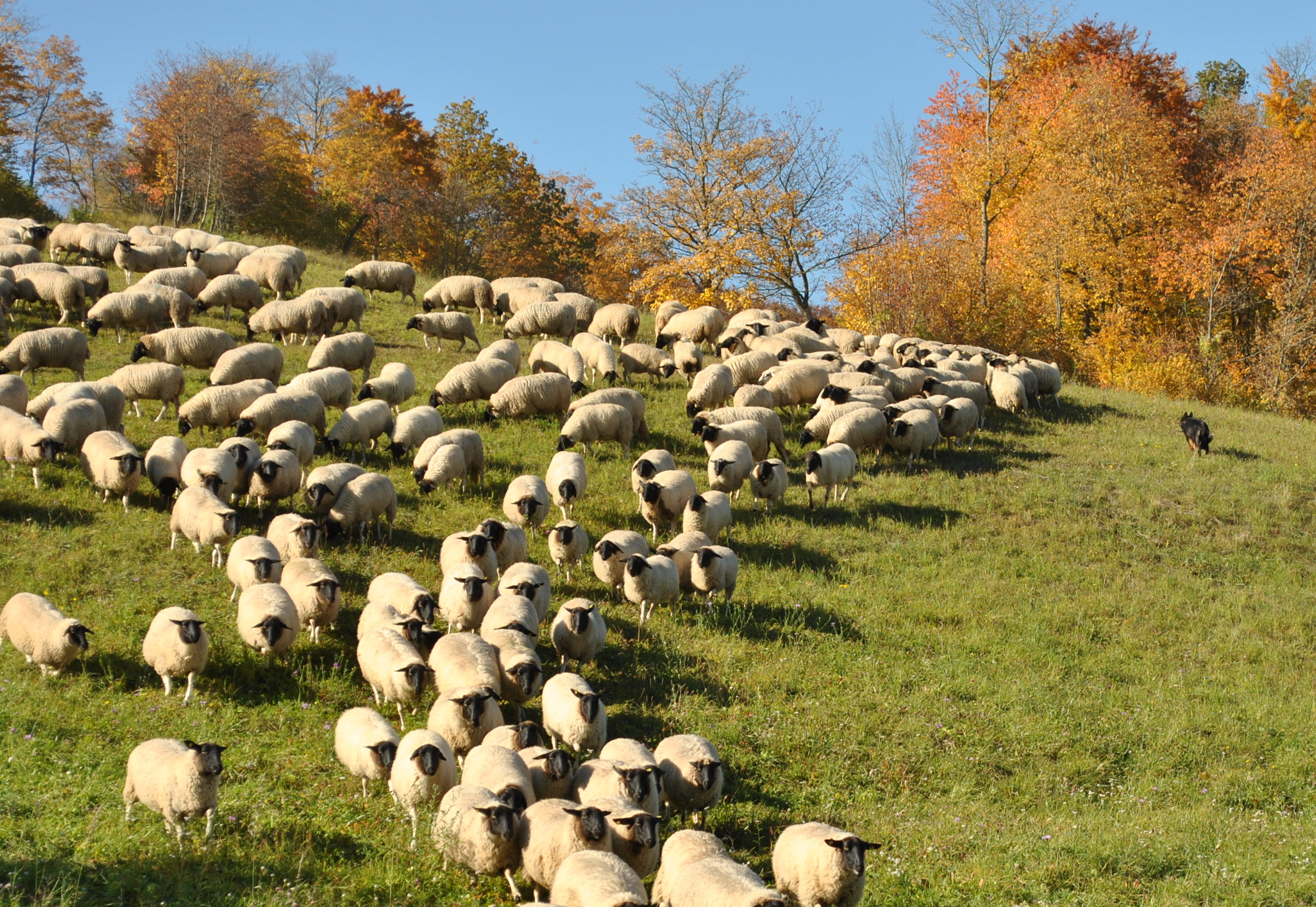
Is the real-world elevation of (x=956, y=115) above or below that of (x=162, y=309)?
above

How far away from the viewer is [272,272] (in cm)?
2744

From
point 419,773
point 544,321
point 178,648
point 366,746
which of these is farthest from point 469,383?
point 419,773

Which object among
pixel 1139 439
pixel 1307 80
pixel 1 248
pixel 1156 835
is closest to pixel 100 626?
pixel 1156 835

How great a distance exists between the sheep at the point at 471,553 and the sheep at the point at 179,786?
4869 millimetres

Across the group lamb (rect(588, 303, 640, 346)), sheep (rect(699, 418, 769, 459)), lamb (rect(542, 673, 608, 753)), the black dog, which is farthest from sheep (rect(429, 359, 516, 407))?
the black dog

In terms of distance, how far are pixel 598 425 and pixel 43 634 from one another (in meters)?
10.3

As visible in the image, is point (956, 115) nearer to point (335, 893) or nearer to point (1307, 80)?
point (1307, 80)

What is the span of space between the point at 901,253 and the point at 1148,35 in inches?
972

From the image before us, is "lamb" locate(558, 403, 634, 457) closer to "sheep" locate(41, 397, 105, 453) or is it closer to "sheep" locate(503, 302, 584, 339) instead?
"sheep" locate(503, 302, 584, 339)

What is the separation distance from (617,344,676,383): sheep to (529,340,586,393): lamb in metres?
1.45

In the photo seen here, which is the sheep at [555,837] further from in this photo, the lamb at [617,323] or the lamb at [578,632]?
the lamb at [617,323]

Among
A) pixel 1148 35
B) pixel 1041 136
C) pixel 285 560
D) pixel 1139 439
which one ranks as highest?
pixel 1148 35

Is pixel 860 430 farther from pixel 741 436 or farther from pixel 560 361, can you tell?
pixel 560 361

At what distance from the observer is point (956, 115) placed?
53.3 metres
